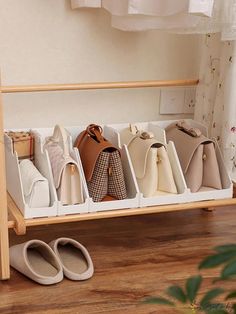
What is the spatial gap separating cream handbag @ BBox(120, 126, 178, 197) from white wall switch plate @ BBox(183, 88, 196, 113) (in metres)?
0.45

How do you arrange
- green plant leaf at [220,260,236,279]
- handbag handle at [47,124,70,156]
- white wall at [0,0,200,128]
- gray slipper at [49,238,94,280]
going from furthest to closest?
white wall at [0,0,200,128]
handbag handle at [47,124,70,156]
gray slipper at [49,238,94,280]
green plant leaf at [220,260,236,279]

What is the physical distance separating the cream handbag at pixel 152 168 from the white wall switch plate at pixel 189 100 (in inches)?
17.8

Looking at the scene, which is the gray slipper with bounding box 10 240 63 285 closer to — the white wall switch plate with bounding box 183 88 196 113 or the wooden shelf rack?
the wooden shelf rack

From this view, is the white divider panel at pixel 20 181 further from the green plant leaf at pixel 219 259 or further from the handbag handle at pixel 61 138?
the green plant leaf at pixel 219 259

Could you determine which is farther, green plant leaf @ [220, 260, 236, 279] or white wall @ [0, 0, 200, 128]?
white wall @ [0, 0, 200, 128]

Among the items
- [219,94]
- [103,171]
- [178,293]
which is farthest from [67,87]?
[178,293]

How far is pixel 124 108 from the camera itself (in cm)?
201

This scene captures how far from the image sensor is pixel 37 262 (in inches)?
59.7

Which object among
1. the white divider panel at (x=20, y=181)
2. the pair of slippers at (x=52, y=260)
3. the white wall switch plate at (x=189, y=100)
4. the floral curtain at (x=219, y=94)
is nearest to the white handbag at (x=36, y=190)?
the white divider panel at (x=20, y=181)

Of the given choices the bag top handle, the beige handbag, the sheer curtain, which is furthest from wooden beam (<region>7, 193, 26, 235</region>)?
the sheer curtain

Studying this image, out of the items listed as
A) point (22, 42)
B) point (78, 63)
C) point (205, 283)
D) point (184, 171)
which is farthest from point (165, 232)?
point (22, 42)

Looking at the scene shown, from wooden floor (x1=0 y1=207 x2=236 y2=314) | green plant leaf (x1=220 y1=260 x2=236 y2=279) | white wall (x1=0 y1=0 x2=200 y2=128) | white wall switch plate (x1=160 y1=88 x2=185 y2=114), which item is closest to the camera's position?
green plant leaf (x1=220 y1=260 x2=236 y2=279)

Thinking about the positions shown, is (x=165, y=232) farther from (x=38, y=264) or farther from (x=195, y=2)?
(x=195, y=2)

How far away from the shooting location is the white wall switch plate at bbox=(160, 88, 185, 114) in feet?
6.70
